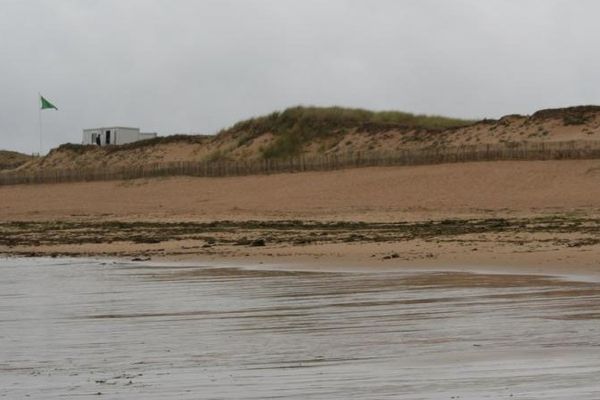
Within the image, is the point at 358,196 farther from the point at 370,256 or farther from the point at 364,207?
the point at 370,256

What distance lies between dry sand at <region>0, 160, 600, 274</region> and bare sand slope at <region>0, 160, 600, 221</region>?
48 millimetres

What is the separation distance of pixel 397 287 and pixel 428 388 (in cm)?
578

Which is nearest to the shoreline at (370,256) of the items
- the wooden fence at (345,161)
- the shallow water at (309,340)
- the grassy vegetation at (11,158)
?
the shallow water at (309,340)

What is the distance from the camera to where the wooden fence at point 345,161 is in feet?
116

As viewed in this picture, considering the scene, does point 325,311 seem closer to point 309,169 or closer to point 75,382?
point 75,382

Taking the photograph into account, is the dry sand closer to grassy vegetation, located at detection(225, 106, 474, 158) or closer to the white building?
grassy vegetation, located at detection(225, 106, 474, 158)

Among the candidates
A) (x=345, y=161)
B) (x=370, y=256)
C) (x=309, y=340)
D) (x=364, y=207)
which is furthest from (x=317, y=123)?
(x=309, y=340)

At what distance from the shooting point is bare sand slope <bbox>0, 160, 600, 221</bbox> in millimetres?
29578

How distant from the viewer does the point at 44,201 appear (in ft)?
146

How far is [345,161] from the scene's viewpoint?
4006 centimetres

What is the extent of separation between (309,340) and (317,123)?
48147mm

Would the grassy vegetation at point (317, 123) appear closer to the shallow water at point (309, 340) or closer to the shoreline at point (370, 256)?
the shoreline at point (370, 256)

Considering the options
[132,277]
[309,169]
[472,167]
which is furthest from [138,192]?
[132,277]

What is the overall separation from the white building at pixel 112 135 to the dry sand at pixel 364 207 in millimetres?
17202
